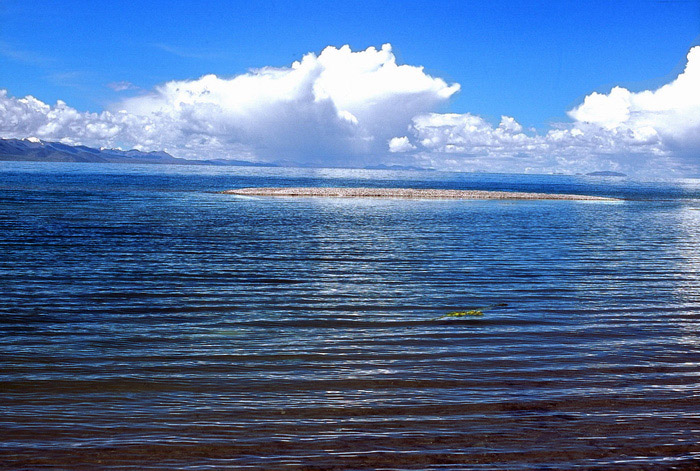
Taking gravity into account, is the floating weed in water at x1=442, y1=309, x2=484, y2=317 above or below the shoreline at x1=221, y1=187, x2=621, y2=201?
below

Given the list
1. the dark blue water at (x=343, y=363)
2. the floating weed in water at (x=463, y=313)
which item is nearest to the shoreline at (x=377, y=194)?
the dark blue water at (x=343, y=363)

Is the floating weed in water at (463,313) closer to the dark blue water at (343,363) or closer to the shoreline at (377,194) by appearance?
the dark blue water at (343,363)

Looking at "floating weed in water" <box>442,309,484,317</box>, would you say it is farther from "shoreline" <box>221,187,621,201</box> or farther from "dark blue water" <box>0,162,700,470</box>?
"shoreline" <box>221,187,621,201</box>

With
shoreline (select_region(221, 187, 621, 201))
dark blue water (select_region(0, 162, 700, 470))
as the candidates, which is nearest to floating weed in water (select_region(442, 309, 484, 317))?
dark blue water (select_region(0, 162, 700, 470))

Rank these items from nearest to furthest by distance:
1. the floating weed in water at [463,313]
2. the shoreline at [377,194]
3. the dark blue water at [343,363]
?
the dark blue water at [343,363]
the floating weed in water at [463,313]
the shoreline at [377,194]

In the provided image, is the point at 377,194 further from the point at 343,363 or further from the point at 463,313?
the point at 343,363

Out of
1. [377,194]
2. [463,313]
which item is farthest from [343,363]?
[377,194]

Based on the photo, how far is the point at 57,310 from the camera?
1686 cm

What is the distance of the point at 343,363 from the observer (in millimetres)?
12344

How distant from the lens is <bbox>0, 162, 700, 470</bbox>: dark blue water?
332 inches

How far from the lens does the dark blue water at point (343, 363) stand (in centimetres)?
843

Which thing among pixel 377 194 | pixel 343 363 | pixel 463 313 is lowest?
pixel 343 363

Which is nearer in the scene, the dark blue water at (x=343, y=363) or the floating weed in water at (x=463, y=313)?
the dark blue water at (x=343, y=363)

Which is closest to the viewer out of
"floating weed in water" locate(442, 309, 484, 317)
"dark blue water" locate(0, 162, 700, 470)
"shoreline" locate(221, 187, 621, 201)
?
"dark blue water" locate(0, 162, 700, 470)
